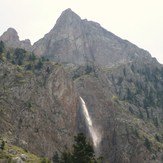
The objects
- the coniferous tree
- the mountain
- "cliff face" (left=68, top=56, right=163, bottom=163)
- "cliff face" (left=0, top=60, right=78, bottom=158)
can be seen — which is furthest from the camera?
"cliff face" (left=68, top=56, right=163, bottom=163)

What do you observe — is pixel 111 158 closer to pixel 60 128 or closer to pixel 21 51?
pixel 60 128

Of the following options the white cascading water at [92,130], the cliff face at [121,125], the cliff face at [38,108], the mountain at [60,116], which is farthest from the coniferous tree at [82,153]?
the white cascading water at [92,130]

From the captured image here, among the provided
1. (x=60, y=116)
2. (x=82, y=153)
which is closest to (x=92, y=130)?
(x=60, y=116)

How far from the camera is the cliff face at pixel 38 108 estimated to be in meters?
122

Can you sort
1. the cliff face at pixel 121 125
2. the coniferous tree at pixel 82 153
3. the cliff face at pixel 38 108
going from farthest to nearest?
the cliff face at pixel 121 125 < the cliff face at pixel 38 108 < the coniferous tree at pixel 82 153

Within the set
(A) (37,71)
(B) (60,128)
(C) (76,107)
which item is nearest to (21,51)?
(A) (37,71)

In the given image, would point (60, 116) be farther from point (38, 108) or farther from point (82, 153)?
point (82, 153)

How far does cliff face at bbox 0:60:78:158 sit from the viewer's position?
4820 inches

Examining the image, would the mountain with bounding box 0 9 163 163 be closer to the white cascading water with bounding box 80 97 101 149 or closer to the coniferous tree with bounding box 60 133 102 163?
the white cascading water with bounding box 80 97 101 149

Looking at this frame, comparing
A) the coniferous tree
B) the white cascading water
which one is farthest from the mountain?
the coniferous tree

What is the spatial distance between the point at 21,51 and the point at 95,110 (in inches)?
1993

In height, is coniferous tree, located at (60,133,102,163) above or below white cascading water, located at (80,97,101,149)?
below

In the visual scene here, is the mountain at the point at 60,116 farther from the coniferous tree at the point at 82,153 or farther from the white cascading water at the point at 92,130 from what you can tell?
the coniferous tree at the point at 82,153

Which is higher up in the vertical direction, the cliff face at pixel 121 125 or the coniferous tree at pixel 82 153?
the cliff face at pixel 121 125
